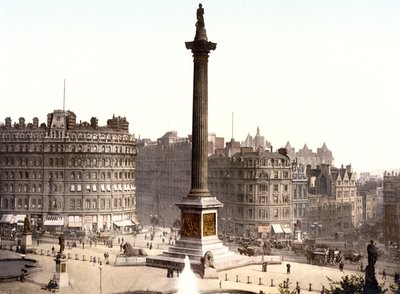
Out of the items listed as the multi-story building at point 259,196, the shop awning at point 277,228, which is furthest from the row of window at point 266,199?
the shop awning at point 277,228

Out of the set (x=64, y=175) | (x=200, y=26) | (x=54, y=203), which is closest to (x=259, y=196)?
(x=64, y=175)

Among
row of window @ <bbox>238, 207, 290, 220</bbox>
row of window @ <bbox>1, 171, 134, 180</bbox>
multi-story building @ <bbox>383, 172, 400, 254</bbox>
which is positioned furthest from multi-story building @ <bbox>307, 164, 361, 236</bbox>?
row of window @ <bbox>1, 171, 134, 180</bbox>

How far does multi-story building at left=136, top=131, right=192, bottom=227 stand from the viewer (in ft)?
321

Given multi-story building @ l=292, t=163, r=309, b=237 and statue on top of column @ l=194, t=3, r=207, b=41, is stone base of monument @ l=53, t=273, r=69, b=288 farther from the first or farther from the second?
multi-story building @ l=292, t=163, r=309, b=237

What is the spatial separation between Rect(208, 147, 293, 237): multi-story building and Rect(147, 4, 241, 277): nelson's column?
107 feet

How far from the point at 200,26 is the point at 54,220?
1714 inches

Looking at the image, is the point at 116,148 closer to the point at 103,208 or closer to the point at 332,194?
the point at 103,208

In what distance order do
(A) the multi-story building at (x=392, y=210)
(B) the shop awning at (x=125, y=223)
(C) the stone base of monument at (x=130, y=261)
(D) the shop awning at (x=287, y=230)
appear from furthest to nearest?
(B) the shop awning at (x=125, y=223) < (D) the shop awning at (x=287, y=230) < (A) the multi-story building at (x=392, y=210) < (C) the stone base of monument at (x=130, y=261)

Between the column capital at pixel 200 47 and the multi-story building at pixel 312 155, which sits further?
the multi-story building at pixel 312 155

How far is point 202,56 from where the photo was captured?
44125 millimetres

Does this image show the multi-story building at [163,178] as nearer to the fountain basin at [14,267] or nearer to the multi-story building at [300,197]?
the multi-story building at [300,197]

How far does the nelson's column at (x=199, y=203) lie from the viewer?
1672 inches

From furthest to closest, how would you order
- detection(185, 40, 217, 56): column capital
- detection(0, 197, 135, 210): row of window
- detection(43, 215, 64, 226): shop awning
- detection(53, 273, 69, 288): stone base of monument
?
detection(0, 197, 135, 210): row of window, detection(43, 215, 64, 226): shop awning, detection(185, 40, 217, 56): column capital, detection(53, 273, 69, 288): stone base of monument

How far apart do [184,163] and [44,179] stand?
25571mm
